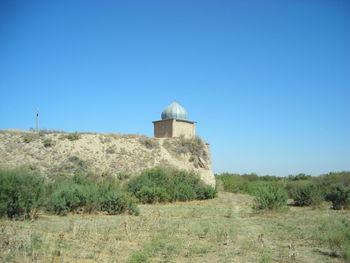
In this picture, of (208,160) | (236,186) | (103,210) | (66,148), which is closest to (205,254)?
(103,210)

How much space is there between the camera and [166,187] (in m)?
22.9

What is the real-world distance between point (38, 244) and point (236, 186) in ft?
110

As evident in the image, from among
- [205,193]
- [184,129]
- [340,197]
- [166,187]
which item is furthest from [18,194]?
[184,129]

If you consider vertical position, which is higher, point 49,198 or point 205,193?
point 49,198

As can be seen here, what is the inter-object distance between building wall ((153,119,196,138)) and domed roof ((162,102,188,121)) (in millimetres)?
640

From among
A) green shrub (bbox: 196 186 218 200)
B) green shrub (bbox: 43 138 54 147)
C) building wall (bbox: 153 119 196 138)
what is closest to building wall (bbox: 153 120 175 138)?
building wall (bbox: 153 119 196 138)

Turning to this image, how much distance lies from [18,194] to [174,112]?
2507 cm

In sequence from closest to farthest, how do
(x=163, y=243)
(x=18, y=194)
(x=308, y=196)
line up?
(x=163, y=243) < (x=18, y=194) < (x=308, y=196)

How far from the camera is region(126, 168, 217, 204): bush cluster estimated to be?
21.1 metres

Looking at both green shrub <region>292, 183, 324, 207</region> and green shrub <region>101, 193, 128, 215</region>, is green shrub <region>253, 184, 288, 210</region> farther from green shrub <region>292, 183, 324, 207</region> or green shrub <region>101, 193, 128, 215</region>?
green shrub <region>101, 193, 128, 215</region>

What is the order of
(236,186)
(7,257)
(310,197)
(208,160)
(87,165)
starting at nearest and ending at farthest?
1. (7,257)
2. (310,197)
3. (87,165)
4. (208,160)
5. (236,186)

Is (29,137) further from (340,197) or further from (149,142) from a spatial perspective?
(340,197)

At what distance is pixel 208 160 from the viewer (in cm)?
3372

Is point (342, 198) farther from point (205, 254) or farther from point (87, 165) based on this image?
point (87, 165)
